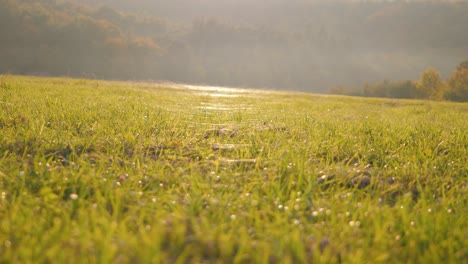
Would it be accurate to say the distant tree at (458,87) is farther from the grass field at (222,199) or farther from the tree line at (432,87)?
the grass field at (222,199)

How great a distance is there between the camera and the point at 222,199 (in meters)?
2.87

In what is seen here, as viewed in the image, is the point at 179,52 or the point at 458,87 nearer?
the point at 458,87

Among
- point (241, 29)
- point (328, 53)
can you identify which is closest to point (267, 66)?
point (241, 29)

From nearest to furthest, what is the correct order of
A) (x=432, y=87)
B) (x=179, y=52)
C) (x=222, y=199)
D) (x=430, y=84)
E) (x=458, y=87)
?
1. (x=222, y=199)
2. (x=458, y=87)
3. (x=432, y=87)
4. (x=430, y=84)
5. (x=179, y=52)

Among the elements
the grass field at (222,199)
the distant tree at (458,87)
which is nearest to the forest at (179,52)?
the distant tree at (458,87)

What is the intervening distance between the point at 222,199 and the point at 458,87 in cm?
8625

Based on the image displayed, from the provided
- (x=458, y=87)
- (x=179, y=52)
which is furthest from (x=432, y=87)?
(x=179, y=52)

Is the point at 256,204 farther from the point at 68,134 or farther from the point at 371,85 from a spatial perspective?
the point at 371,85

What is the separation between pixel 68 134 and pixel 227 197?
283 centimetres

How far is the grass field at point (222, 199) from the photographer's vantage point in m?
2.05

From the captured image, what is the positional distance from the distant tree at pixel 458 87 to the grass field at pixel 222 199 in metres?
81.2

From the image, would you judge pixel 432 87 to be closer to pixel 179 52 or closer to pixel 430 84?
pixel 430 84

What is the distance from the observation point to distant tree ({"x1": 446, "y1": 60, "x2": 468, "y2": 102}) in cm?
7419

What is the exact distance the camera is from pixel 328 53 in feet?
621
